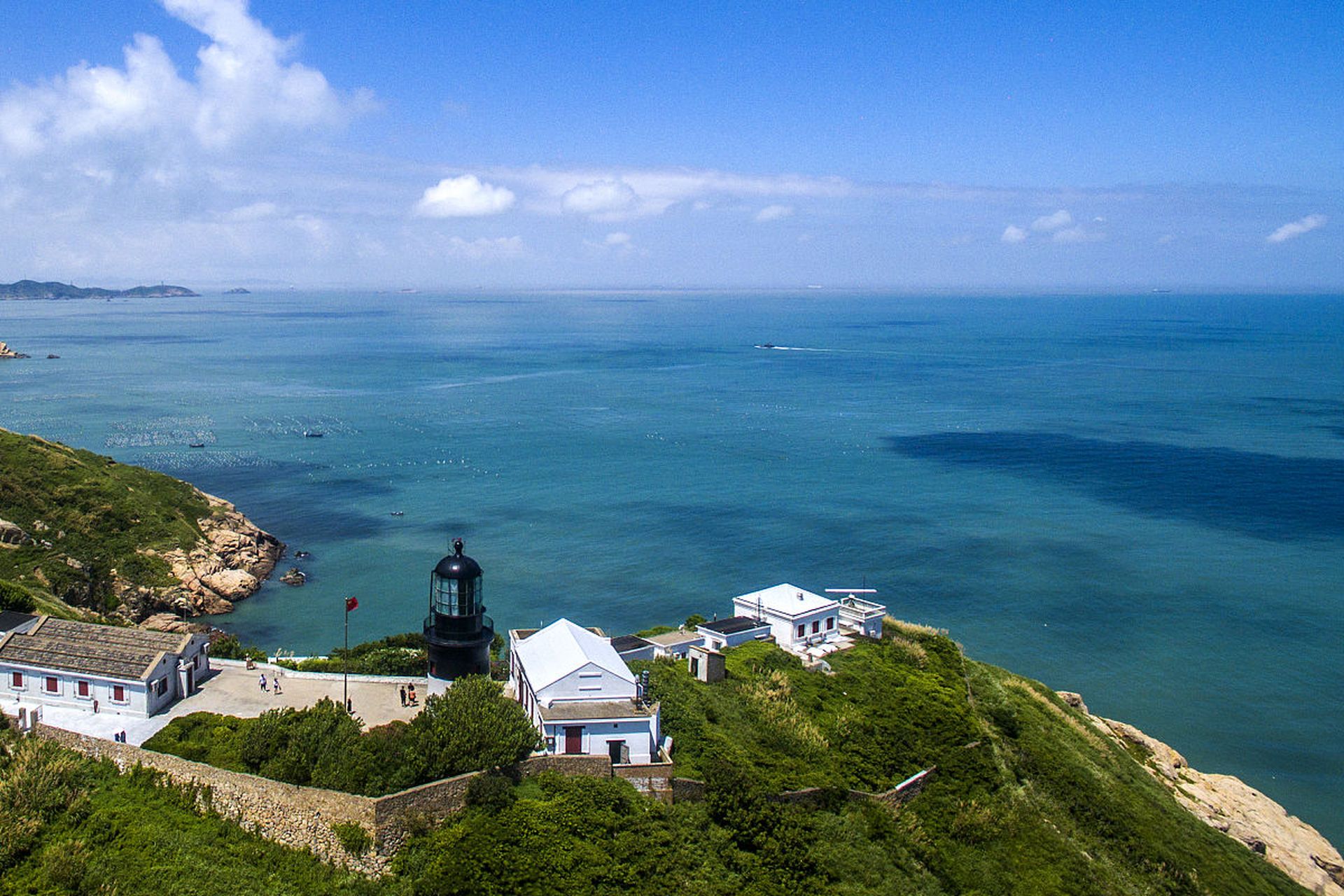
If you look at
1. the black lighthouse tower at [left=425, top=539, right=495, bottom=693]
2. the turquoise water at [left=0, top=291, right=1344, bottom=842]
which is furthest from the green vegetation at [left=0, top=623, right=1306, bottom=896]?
the turquoise water at [left=0, top=291, right=1344, bottom=842]

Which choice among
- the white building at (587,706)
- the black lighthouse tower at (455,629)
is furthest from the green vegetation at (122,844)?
the black lighthouse tower at (455,629)

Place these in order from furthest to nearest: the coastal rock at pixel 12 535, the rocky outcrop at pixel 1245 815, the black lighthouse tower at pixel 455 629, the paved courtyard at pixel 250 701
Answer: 1. the coastal rock at pixel 12 535
2. the rocky outcrop at pixel 1245 815
3. the black lighthouse tower at pixel 455 629
4. the paved courtyard at pixel 250 701

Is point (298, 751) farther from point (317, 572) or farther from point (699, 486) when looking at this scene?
point (699, 486)

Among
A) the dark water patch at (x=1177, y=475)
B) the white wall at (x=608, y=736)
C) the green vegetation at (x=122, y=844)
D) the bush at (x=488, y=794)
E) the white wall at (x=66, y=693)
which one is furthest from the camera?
the dark water patch at (x=1177, y=475)

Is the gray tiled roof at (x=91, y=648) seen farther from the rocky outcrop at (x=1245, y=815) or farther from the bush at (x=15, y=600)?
the rocky outcrop at (x=1245, y=815)

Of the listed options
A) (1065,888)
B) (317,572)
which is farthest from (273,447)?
(1065,888)

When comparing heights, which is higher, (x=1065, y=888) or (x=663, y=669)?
(x=663, y=669)
